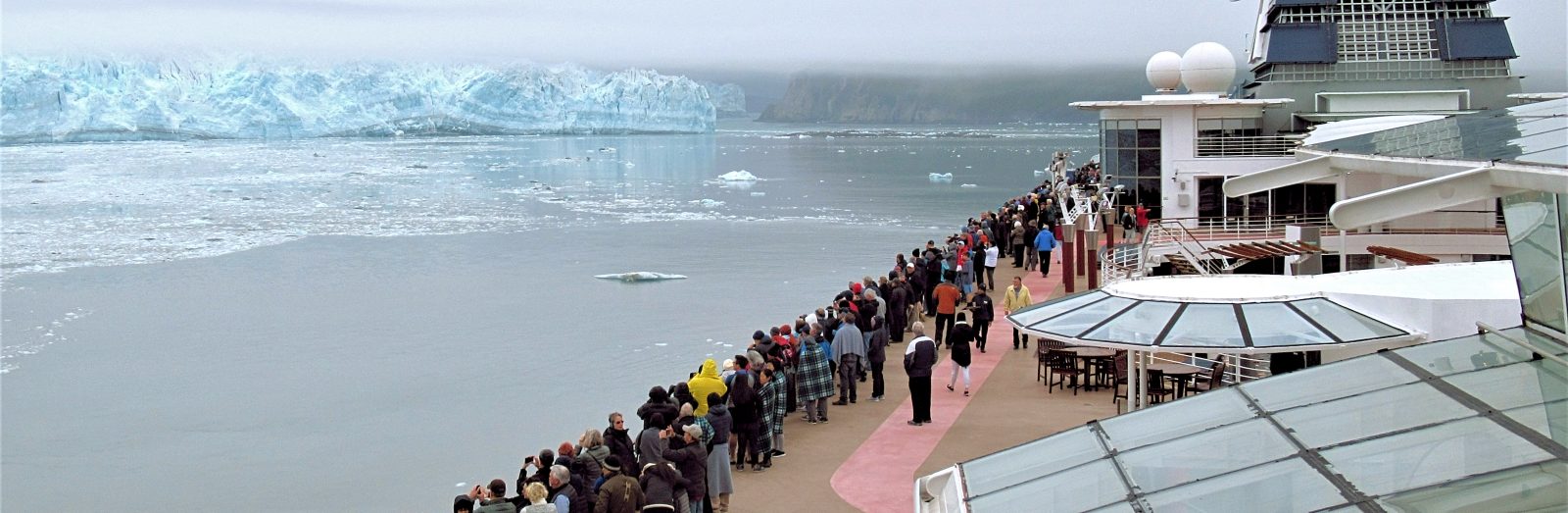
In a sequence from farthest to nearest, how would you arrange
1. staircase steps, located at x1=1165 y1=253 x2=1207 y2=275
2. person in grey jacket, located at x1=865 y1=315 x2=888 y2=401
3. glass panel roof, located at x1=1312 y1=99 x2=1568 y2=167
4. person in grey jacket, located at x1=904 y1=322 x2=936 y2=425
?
staircase steps, located at x1=1165 y1=253 x2=1207 y2=275
person in grey jacket, located at x1=865 y1=315 x2=888 y2=401
person in grey jacket, located at x1=904 y1=322 x2=936 y2=425
glass panel roof, located at x1=1312 y1=99 x2=1568 y2=167

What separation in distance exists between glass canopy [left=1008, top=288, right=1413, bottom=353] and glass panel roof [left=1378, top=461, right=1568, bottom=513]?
206 inches

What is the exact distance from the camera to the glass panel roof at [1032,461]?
7.01 meters

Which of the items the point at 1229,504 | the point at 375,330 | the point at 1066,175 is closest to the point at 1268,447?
the point at 1229,504

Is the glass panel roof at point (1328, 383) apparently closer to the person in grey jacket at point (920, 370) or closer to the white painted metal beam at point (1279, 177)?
the white painted metal beam at point (1279, 177)

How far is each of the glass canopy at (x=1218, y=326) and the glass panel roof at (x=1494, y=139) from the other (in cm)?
139

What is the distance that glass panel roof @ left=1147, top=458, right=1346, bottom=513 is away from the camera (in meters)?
5.64

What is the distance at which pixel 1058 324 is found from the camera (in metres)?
11.7

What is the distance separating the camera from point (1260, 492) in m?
5.83

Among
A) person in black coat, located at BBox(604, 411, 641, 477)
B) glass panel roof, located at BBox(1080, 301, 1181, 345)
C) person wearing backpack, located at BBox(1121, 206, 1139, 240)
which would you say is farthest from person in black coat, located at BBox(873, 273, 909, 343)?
person wearing backpack, located at BBox(1121, 206, 1139, 240)

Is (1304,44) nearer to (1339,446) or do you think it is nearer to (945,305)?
(945,305)

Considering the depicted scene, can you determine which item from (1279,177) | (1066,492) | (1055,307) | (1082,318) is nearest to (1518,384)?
(1066,492)

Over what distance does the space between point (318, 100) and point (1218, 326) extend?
126413 mm

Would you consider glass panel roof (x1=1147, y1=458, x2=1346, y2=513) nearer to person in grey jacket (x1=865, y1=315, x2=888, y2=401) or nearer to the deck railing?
person in grey jacket (x1=865, y1=315, x2=888, y2=401)

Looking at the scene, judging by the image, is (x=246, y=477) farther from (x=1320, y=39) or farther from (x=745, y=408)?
(x=1320, y=39)
